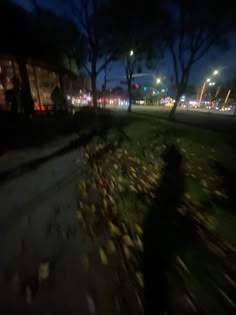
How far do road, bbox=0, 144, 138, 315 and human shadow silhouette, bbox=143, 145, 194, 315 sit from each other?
367mm

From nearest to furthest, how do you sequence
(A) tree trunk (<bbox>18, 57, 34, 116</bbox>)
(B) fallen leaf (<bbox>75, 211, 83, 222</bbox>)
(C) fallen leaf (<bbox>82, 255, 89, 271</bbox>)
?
(C) fallen leaf (<bbox>82, 255, 89, 271</bbox>), (B) fallen leaf (<bbox>75, 211, 83, 222</bbox>), (A) tree trunk (<bbox>18, 57, 34, 116</bbox>)

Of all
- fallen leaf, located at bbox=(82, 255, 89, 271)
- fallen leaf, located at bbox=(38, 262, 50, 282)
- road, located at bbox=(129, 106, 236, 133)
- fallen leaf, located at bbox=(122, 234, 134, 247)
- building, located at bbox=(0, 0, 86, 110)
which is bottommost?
road, located at bbox=(129, 106, 236, 133)

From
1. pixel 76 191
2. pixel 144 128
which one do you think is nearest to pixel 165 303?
pixel 76 191

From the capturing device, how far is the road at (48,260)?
6.18 feet

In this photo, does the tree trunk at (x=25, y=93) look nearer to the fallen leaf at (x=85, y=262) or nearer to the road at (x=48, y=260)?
the road at (x=48, y=260)

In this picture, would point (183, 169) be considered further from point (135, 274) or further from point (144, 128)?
point (144, 128)

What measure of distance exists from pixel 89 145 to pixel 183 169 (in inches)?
144

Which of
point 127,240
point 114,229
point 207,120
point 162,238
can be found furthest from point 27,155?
point 207,120

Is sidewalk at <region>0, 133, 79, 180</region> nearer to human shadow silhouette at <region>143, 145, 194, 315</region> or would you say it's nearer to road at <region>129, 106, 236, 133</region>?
human shadow silhouette at <region>143, 145, 194, 315</region>

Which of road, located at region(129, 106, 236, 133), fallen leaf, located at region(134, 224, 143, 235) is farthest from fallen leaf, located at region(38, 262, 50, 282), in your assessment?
road, located at region(129, 106, 236, 133)

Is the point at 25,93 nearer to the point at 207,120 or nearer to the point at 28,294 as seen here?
the point at 28,294

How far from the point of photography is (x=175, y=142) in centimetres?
838

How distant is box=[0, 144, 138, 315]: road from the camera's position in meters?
1.88

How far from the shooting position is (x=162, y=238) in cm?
284
